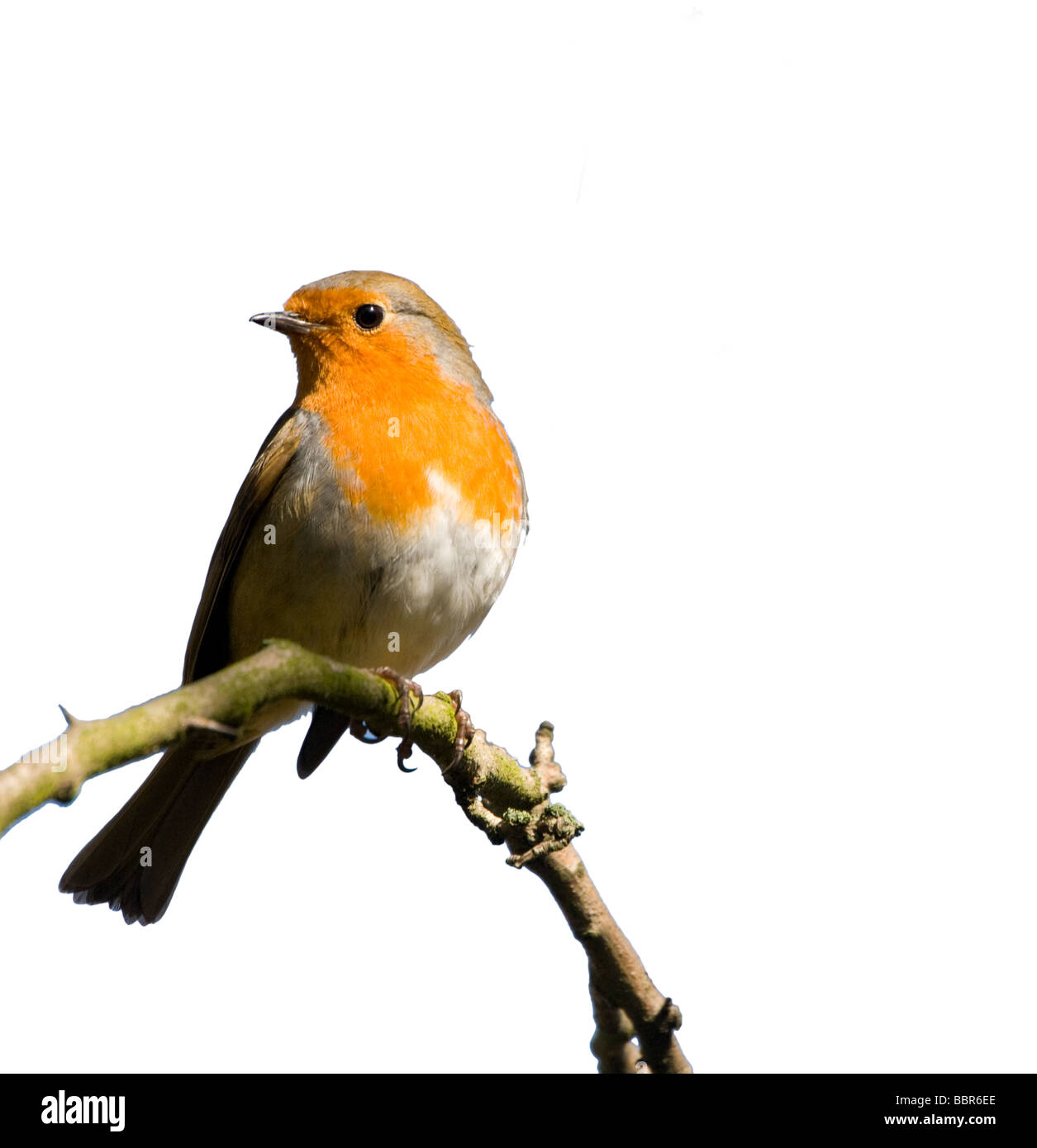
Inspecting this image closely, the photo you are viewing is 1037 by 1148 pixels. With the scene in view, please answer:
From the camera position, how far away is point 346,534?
179 inches

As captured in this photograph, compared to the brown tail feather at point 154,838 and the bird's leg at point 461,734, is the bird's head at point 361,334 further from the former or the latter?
the brown tail feather at point 154,838

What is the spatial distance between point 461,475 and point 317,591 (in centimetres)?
66

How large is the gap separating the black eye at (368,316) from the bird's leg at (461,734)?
1.72 m

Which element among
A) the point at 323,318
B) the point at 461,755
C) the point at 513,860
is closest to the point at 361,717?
the point at 461,755

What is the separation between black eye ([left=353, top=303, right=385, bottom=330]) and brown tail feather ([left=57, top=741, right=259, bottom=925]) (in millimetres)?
1811

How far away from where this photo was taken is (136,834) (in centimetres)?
548

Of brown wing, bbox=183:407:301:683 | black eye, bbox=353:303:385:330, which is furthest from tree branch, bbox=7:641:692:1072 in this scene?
black eye, bbox=353:303:385:330

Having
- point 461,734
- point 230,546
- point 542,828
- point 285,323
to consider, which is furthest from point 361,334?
point 542,828

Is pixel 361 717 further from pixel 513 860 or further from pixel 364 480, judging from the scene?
pixel 364 480

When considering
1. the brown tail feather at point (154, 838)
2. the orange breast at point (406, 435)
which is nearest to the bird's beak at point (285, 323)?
the orange breast at point (406, 435)

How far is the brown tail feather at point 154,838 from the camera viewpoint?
17.7ft
